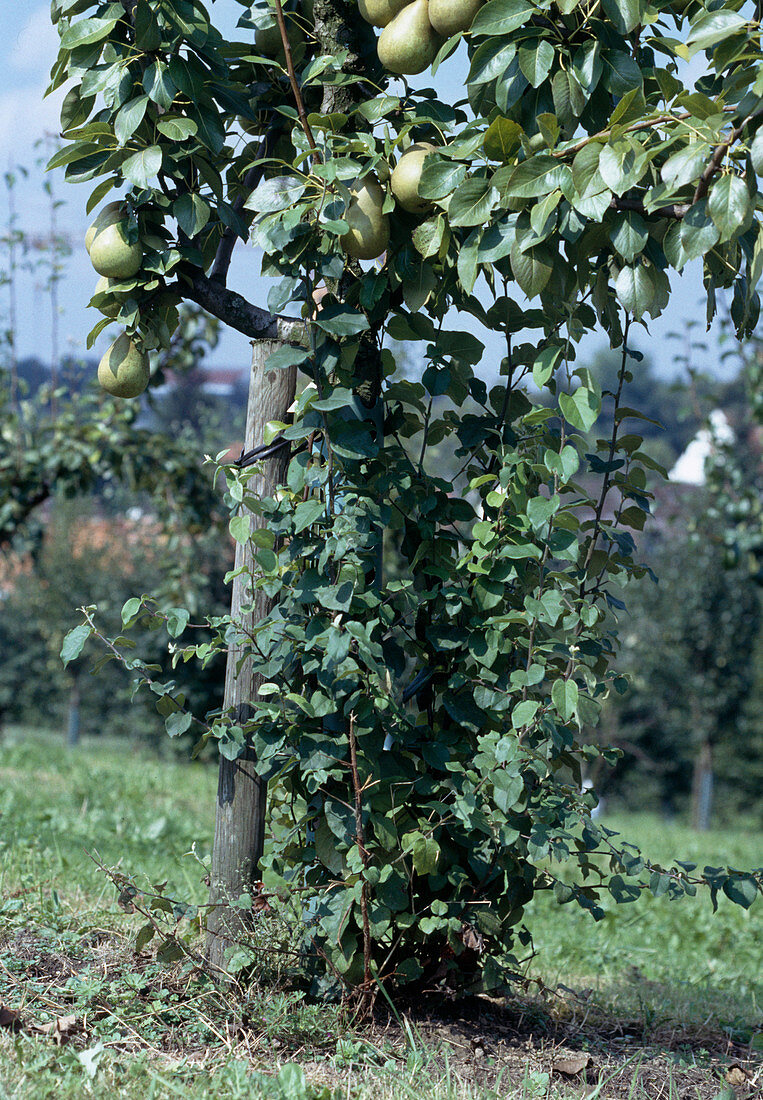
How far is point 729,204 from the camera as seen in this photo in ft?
4.39

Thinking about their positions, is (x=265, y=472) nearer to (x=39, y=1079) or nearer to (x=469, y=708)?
(x=469, y=708)

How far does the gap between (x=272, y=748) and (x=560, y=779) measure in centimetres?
56

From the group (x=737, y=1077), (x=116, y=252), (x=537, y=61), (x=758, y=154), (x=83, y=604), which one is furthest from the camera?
(x=83, y=604)

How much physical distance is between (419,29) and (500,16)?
0.66 feet

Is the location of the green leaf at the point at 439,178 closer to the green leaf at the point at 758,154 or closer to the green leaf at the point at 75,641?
the green leaf at the point at 758,154

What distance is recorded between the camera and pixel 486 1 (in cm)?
168

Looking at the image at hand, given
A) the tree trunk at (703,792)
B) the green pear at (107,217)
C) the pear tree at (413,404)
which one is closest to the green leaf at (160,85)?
the pear tree at (413,404)

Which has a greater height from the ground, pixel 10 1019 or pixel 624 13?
pixel 624 13

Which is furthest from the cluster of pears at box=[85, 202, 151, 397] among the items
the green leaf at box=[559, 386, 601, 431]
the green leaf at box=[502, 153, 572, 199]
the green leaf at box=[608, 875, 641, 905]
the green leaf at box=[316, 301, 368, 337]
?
the green leaf at box=[608, 875, 641, 905]

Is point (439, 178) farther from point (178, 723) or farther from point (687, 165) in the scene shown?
point (178, 723)

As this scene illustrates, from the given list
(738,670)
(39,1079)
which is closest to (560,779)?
(39,1079)

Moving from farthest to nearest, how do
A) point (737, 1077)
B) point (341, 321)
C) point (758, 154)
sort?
point (737, 1077) < point (341, 321) < point (758, 154)

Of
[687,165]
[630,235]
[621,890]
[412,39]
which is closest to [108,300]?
[412,39]

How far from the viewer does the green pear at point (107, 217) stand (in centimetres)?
181
